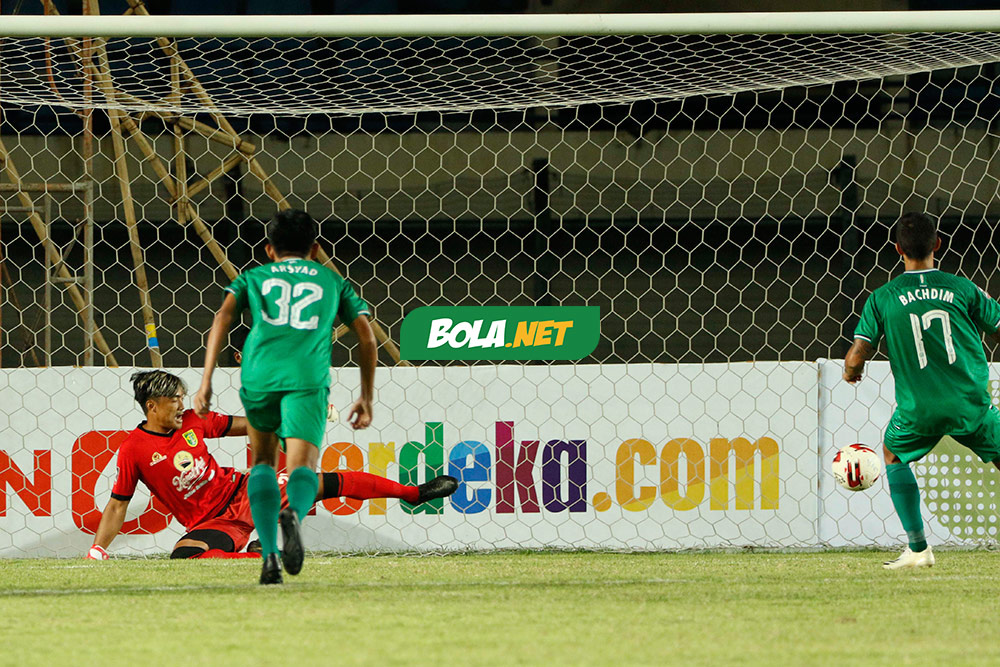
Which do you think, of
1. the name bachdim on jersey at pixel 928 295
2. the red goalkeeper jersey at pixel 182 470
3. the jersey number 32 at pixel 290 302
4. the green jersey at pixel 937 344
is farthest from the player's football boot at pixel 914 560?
the red goalkeeper jersey at pixel 182 470

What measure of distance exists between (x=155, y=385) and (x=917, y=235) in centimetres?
329

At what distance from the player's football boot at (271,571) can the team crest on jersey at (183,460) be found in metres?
1.80

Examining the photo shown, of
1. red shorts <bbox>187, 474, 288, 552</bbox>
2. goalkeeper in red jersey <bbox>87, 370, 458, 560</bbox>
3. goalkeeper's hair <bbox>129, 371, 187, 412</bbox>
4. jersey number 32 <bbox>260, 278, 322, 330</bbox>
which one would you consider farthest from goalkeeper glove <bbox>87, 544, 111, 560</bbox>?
jersey number 32 <bbox>260, 278, 322, 330</bbox>

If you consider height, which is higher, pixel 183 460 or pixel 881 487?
pixel 183 460

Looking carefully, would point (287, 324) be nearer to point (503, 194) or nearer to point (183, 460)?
point (183, 460)

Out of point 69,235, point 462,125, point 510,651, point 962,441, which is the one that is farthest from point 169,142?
point 510,651

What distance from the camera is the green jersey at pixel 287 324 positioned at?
3867mm

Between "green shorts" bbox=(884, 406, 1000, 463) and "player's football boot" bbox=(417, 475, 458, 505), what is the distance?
6.01 feet

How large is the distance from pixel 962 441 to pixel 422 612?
96.3 inches

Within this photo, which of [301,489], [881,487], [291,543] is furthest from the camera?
[881,487]

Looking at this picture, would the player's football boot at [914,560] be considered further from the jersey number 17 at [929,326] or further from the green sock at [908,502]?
the jersey number 17 at [929,326]

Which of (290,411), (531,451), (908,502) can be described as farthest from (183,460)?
(908,502)

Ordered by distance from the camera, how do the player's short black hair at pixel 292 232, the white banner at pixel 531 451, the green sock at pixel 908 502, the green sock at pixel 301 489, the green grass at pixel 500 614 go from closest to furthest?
1. the green grass at pixel 500 614
2. the green sock at pixel 301 489
3. the player's short black hair at pixel 292 232
4. the green sock at pixel 908 502
5. the white banner at pixel 531 451

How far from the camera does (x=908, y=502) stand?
15.6ft
